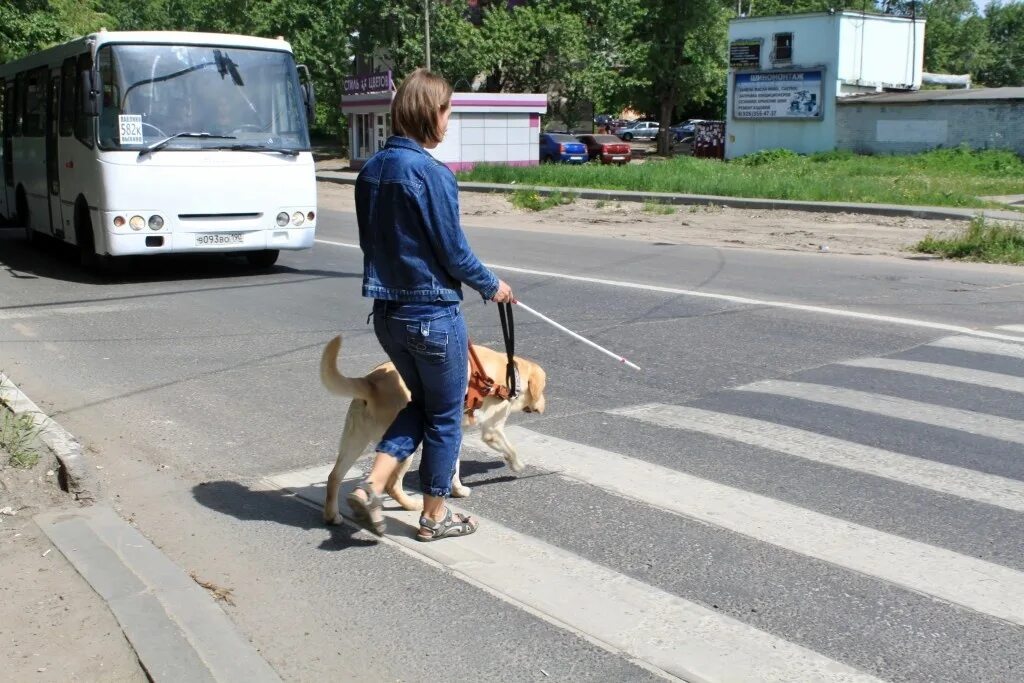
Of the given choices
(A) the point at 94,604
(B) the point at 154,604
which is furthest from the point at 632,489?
(A) the point at 94,604

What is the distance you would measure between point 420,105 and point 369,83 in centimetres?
4559

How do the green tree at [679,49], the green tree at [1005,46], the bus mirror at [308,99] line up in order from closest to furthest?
the bus mirror at [308,99]
the green tree at [679,49]
the green tree at [1005,46]

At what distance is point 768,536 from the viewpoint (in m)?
4.85

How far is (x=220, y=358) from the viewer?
8.89 m

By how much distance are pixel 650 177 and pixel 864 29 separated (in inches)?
702

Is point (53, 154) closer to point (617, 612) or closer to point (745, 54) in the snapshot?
point (617, 612)

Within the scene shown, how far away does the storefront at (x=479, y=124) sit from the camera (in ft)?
150

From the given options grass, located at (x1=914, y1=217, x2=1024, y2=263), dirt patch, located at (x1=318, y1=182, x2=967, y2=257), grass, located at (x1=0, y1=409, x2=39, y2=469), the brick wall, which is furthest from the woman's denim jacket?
the brick wall

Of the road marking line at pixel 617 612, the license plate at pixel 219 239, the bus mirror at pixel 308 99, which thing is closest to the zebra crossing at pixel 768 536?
the road marking line at pixel 617 612

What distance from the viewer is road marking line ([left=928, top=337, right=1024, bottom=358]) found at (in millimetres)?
8523

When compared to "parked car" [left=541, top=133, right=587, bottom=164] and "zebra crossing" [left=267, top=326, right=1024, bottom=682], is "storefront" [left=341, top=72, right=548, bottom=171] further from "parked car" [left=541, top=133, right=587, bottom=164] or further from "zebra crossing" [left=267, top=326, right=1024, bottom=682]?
"zebra crossing" [left=267, top=326, right=1024, bottom=682]

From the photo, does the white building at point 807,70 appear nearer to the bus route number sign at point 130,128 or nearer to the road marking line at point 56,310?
the bus route number sign at point 130,128

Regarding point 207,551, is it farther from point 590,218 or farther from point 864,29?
point 864,29

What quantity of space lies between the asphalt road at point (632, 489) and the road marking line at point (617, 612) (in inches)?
0.5
